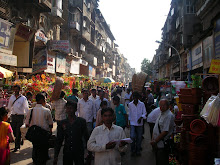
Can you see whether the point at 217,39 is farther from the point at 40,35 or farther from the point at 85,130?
the point at 40,35

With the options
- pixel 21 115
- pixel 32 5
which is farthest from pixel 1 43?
pixel 21 115

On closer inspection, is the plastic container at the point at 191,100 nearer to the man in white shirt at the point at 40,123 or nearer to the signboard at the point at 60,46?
the man in white shirt at the point at 40,123

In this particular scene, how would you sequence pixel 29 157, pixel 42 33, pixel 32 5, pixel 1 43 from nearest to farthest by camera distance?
pixel 29 157
pixel 1 43
pixel 32 5
pixel 42 33

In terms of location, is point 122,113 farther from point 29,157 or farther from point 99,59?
point 99,59

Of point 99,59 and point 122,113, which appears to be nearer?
point 122,113

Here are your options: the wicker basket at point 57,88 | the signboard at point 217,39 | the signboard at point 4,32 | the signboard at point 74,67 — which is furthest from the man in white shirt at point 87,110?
the signboard at point 74,67

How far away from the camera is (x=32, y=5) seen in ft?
46.2

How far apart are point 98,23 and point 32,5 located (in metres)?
25.1

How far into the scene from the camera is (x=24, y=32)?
42.8ft

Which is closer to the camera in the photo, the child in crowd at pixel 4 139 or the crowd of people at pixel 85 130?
the crowd of people at pixel 85 130

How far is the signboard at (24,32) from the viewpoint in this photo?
1246 cm

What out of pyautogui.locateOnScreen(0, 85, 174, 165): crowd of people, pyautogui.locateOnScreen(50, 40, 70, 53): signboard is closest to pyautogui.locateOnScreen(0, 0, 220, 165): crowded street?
pyautogui.locateOnScreen(0, 85, 174, 165): crowd of people

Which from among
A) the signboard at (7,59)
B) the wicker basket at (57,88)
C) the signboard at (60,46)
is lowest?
the wicker basket at (57,88)

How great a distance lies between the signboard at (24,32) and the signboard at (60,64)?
5444mm
